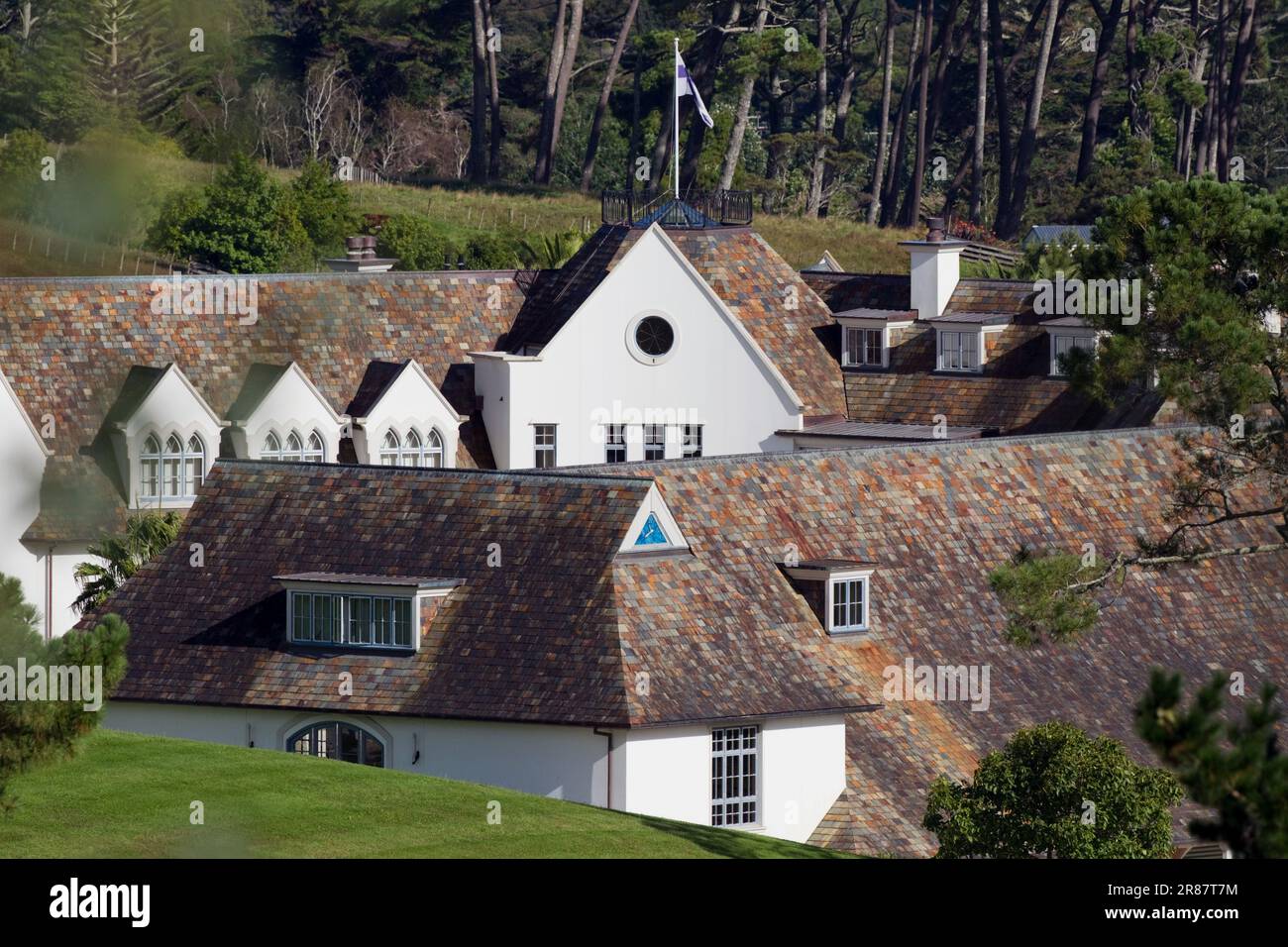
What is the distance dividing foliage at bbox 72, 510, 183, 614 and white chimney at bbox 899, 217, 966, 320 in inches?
939

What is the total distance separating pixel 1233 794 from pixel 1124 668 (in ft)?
105

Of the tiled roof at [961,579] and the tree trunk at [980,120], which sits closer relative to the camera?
the tiled roof at [961,579]

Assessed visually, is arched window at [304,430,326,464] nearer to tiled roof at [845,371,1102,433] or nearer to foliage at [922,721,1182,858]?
tiled roof at [845,371,1102,433]

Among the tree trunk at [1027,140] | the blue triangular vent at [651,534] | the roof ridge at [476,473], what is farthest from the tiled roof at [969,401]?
the tree trunk at [1027,140]

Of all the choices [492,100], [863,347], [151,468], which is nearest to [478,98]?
[492,100]

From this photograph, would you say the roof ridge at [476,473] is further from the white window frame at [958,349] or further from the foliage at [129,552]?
the white window frame at [958,349]

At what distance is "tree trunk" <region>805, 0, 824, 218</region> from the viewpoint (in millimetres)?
146750

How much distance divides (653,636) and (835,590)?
5077 millimetres

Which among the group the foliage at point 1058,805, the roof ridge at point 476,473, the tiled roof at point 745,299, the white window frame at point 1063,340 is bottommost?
the foliage at point 1058,805

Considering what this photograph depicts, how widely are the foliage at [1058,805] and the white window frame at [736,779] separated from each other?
→ 557 centimetres

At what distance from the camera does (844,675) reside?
54.5 metres

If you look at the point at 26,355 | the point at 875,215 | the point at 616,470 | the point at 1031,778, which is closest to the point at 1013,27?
the point at 875,215

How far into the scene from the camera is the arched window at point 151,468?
74.1 m

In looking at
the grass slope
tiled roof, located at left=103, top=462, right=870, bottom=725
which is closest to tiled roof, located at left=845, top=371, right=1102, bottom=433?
tiled roof, located at left=103, top=462, right=870, bottom=725
